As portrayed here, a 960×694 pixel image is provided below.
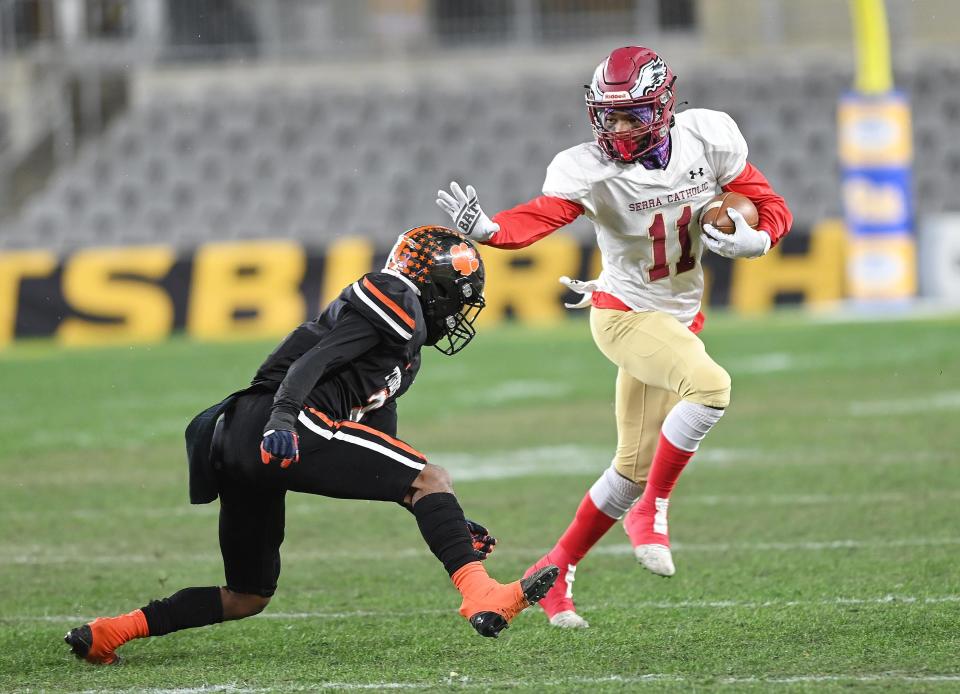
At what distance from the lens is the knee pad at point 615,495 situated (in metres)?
4.86

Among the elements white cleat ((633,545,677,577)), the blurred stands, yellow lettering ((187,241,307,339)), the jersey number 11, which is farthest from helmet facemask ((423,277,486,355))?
the blurred stands

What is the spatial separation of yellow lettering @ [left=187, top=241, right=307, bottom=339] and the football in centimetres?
1158

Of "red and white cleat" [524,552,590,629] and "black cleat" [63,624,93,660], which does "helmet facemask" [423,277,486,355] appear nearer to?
"red and white cleat" [524,552,590,629]

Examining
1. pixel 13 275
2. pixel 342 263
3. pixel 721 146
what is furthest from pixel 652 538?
pixel 13 275

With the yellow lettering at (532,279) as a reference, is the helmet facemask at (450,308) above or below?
above

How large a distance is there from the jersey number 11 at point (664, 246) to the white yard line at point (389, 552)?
1385mm

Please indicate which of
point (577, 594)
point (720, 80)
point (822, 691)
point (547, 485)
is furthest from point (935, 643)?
point (720, 80)

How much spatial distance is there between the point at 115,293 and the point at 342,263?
250cm

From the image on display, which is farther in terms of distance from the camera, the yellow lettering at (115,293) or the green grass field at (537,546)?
the yellow lettering at (115,293)

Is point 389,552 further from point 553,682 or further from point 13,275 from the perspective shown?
point 13,275

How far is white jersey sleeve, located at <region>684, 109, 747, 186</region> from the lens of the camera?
4.84 meters

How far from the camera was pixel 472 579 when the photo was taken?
12.8 feet

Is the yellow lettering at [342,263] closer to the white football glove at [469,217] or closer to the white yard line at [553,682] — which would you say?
the white football glove at [469,217]

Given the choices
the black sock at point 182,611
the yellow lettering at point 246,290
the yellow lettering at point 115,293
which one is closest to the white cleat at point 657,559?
the black sock at point 182,611
